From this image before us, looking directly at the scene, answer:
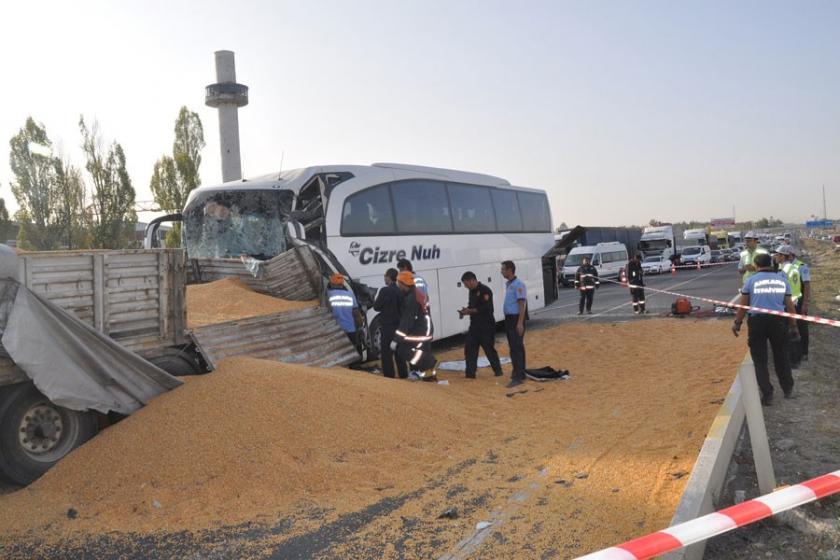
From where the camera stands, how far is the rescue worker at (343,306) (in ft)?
30.2

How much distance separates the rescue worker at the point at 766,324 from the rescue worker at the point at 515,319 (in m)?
2.94

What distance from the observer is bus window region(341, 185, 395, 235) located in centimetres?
1059

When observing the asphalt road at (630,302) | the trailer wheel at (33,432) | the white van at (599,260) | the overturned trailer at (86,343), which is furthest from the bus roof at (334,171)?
the white van at (599,260)

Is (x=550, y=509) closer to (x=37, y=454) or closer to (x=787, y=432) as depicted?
(x=787, y=432)

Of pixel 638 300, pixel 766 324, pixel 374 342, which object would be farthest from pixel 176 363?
pixel 638 300

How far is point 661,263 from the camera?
3912 centimetres

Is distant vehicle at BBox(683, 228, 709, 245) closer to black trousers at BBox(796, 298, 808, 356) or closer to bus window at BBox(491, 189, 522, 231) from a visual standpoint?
bus window at BBox(491, 189, 522, 231)

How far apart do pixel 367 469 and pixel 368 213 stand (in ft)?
20.1

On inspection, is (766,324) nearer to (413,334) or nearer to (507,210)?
(413,334)

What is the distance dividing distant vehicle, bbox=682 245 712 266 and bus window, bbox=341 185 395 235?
35.8 m

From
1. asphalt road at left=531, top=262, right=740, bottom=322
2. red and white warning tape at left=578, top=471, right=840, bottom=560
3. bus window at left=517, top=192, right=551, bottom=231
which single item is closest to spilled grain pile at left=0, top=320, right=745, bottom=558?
red and white warning tape at left=578, top=471, right=840, bottom=560

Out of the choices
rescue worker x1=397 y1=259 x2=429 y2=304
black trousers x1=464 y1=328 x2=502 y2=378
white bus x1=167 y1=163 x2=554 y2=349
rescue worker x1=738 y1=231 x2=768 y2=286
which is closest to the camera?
rescue worker x1=397 y1=259 x2=429 y2=304

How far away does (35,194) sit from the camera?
31234 mm

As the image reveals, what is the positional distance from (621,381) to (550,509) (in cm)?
488
